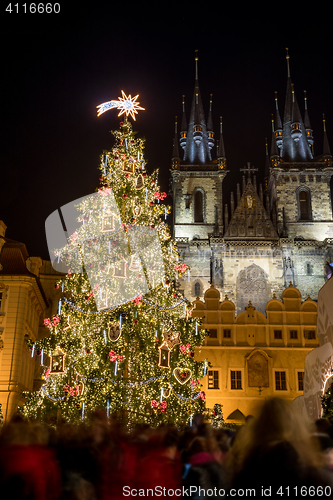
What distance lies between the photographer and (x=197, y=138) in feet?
163

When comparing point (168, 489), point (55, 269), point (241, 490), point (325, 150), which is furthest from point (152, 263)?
point (325, 150)

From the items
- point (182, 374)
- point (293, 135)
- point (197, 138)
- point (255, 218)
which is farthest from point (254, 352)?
point (293, 135)

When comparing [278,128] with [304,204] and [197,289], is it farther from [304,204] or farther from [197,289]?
[197,289]

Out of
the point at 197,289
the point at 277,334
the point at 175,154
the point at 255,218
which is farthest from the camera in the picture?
the point at 175,154

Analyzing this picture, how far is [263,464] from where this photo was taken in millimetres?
3734

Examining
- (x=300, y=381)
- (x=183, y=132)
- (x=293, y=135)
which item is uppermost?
(x=183, y=132)

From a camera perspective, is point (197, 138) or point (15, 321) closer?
point (15, 321)

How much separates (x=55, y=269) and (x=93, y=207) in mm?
20657

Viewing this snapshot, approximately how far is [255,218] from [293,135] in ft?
33.0

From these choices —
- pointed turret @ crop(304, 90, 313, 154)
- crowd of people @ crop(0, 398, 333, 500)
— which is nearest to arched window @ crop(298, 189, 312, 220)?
pointed turret @ crop(304, 90, 313, 154)

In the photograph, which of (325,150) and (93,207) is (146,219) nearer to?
(93,207)

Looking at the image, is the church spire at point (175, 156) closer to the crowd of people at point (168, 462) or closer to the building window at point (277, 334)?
the building window at point (277, 334)

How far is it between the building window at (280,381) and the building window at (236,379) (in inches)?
73.0

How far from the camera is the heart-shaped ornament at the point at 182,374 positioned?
49.2ft
